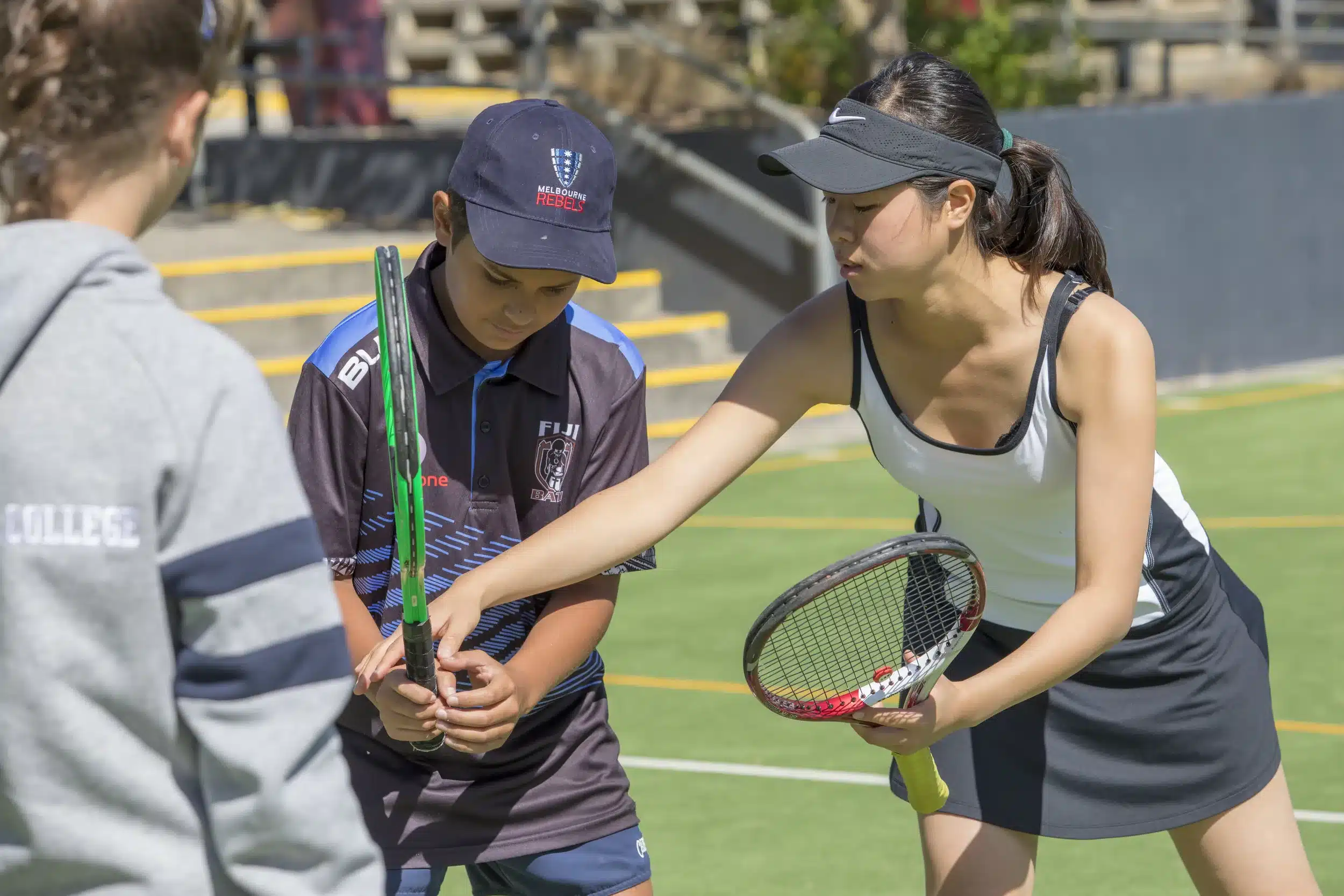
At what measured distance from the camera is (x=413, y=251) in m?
12.4

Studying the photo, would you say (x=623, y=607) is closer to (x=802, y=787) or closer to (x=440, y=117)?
(x=802, y=787)

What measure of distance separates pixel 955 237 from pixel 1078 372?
32 cm

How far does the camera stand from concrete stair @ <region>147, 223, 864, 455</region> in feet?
36.9

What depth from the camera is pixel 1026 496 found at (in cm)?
339

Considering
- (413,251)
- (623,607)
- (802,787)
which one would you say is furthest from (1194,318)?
(802,787)

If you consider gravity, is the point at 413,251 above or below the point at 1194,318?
above

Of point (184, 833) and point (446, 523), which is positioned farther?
point (446, 523)

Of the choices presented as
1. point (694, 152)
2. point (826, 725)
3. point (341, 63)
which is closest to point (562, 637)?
point (826, 725)

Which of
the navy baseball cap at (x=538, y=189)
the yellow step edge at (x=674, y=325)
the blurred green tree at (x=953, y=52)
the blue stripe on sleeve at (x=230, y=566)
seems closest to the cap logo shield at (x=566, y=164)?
the navy baseball cap at (x=538, y=189)

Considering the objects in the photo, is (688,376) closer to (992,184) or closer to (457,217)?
(992,184)

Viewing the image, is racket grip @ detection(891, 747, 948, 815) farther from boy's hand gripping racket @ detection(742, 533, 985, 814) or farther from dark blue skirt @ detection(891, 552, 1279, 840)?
dark blue skirt @ detection(891, 552, 1279, 840)

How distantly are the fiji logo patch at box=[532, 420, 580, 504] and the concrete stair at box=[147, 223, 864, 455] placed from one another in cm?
717

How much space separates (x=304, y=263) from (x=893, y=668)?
371 inches

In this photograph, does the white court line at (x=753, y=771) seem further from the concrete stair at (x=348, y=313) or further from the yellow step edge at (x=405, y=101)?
the yellow step edge at (x=405, y=101)
